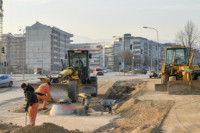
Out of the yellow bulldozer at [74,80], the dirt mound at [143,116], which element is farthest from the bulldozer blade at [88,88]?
the dirt mound at [143,116]

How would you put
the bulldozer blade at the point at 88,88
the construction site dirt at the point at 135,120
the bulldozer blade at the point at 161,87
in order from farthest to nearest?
the bulldozer blade at the point at 161,87, the bulldozer blade at the point at 88,88, the construction site dirt at the point at 135,120

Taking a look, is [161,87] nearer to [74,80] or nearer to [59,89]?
[74,80]

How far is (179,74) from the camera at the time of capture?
19.1 m

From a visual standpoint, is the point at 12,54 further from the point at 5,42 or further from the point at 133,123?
the point at 133,123

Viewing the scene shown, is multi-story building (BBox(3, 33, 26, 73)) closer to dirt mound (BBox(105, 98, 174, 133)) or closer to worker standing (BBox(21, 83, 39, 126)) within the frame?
dirt mound (BBox(105, 98, 174, 133))

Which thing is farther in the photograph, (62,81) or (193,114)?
(62,81)

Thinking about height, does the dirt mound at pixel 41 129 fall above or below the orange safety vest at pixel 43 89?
below

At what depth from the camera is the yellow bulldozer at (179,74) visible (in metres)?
17.2

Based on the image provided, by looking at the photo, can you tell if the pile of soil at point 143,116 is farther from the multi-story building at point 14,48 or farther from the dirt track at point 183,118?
the multi-story building at point 14,48

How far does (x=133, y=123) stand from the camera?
1037 cm

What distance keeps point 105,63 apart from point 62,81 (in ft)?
511

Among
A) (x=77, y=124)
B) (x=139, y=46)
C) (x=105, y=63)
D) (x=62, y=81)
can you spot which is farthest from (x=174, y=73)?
(x=105, y=63)

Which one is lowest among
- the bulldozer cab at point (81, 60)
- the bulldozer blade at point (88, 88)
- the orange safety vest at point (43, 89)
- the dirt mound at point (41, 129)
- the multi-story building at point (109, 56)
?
the dirt mound at point (41, 129)

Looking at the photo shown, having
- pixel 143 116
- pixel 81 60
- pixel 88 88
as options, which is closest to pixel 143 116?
pixel 143 116
